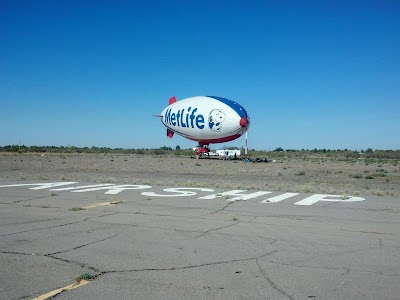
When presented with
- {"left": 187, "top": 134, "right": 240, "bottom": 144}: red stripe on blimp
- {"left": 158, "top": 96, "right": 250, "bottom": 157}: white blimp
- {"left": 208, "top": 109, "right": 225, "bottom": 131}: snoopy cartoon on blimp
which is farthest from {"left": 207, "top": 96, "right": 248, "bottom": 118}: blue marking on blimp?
{"left": 187, "top": 134, "right": 240, "bottom": 144}: red stripe on blimp

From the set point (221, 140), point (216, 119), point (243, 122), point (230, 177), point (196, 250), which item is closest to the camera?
point (196, 250)

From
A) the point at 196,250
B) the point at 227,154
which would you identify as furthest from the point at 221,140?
the point at 196,250

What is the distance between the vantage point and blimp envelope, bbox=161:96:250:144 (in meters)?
56.3

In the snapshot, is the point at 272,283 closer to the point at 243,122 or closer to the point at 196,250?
the point at 196,250

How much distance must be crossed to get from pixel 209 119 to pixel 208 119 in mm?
178

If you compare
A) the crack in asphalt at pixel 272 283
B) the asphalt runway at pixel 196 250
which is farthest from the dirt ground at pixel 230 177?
the crack in asphalt at pixel 272 283

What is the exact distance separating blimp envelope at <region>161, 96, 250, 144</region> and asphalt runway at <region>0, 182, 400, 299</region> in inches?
1676

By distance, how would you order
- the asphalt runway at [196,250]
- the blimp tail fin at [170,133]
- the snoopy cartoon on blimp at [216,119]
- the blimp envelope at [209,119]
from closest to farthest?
the asphalt runway at [196,250], the blimp envelope at [209,119], the snoopy cartoon on blimp at [216,119], the blimp tail fin at [170,133]

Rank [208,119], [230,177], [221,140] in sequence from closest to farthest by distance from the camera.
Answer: [230,177] → [208,119] → [221,140]

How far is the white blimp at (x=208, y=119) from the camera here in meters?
56.3

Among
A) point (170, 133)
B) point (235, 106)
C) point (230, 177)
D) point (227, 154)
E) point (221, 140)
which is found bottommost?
point (230, 177)

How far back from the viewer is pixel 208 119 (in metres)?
57.4

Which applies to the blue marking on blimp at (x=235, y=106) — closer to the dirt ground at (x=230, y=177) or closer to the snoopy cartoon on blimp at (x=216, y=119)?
→ the snoopy cartoon on blimp at (x=216, y=119)

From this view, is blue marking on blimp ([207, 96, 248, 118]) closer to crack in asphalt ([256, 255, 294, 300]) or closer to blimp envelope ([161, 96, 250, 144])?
blimp envelope ([161, 96, 250, 144])
